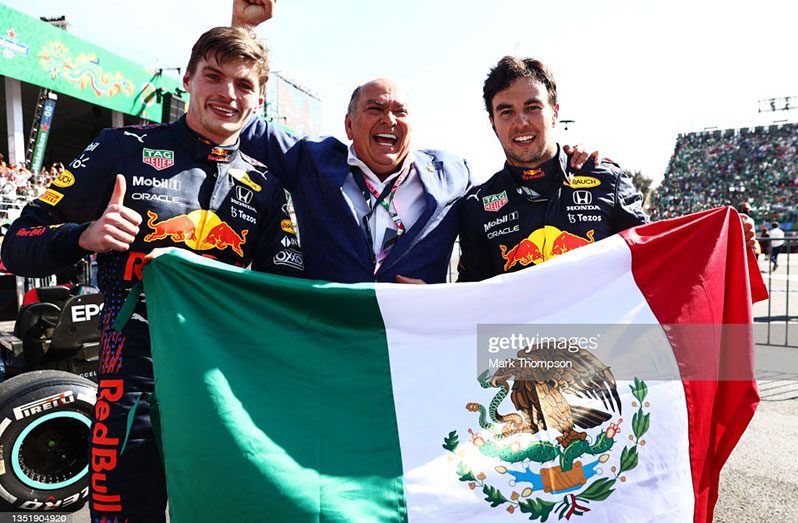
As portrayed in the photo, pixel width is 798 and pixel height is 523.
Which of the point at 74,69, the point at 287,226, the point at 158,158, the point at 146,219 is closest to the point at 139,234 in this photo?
the point at 146,219

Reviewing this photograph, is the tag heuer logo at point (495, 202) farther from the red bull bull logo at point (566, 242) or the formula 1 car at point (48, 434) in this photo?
the formula 1 car at point (48, 434)

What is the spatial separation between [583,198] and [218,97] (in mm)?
1602

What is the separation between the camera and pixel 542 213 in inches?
101

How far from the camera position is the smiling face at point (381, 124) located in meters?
2.58

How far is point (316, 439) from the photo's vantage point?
77.3 inches

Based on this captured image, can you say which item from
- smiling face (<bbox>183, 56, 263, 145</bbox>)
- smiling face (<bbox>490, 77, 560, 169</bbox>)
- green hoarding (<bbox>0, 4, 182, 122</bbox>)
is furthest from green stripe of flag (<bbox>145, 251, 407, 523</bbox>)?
green hoarding (<bbox>0, 4, 182, 122</bbox>)

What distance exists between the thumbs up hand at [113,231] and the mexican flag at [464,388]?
0.44 feet

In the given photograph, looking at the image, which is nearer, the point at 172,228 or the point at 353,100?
the point at 172,228

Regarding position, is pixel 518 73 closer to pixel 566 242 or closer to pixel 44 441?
pixel 566 242

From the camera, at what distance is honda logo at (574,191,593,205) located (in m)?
2.56

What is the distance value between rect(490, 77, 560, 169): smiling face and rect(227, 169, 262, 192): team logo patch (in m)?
1.13

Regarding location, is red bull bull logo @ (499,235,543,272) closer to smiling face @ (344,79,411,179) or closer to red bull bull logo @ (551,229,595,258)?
red bull bull logo @ (551,229,595,258)

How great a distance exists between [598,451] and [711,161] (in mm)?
53633

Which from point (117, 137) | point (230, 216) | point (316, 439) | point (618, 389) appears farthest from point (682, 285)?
point (117, 137)
